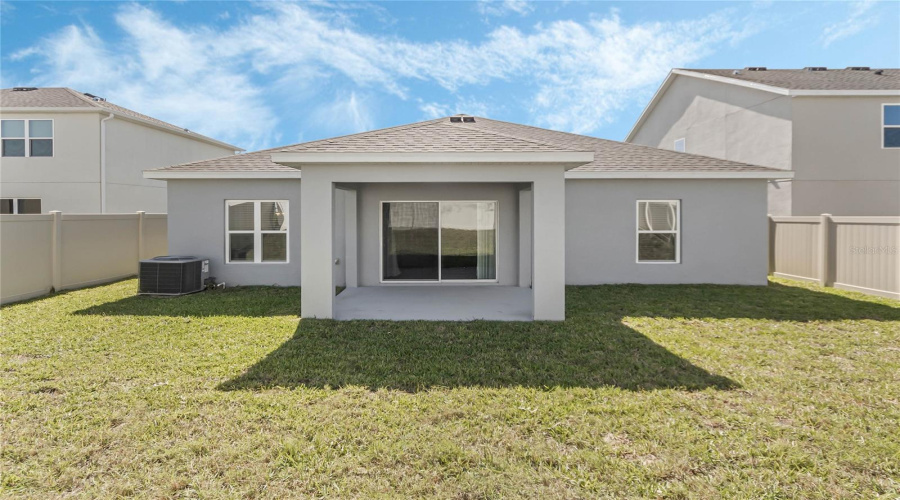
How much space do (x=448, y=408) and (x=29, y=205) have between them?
21.1 metres

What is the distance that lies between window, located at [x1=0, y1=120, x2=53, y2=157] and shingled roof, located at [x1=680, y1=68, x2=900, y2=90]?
2549cm

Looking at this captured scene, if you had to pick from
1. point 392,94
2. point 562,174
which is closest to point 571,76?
point 392,94

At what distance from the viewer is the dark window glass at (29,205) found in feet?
55.9

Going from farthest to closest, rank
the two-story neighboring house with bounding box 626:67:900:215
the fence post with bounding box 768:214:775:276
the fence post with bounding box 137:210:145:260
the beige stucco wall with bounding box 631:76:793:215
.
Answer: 1. the beige stucco wall with bounding box 631:76:793:215
2. the two-story neighboring house with bounding box 626:67:900:215
3. the fence post with bounding box 768:214:775:276
4. the fence post with bounding box 137:210:145:260

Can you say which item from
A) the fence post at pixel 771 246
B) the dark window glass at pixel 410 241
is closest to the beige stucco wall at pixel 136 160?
the dark window glass at pixel 410 241

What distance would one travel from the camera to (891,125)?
14000mm

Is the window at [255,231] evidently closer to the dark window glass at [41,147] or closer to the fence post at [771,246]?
the dark window glass at [41,147]

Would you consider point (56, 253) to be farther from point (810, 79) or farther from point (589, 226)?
point (810, 79)

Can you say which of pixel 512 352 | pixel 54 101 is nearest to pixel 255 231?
pixel 512 352

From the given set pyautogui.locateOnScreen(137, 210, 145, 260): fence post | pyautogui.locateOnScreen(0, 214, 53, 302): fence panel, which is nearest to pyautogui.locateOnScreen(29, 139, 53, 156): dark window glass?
pyautogui.locateOnScreen(137, 210, 145, 260): fence post

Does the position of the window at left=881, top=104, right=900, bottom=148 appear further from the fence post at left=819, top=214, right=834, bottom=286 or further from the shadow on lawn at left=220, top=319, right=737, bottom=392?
the shadow on lawn at left=220, top=319, right=737, bottom=392

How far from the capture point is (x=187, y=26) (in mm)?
15453

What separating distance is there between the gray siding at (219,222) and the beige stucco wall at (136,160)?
862 centimetres

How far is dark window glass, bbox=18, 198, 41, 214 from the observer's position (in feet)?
55.9
